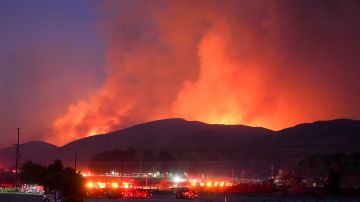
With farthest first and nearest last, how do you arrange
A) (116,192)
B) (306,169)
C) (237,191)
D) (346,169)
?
(306,169) → (346,169) → (237,191) → (116,192)

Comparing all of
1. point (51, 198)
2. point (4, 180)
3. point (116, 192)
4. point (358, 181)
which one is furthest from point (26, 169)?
point (51, 198)

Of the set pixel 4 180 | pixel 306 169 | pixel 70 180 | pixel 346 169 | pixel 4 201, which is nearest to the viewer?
pixel 4 201

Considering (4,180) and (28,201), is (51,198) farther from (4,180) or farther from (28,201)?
(4,180)

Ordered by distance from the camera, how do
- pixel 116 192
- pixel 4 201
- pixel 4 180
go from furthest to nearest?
pixel 4 180, pixel 116 192, pixel 4 201

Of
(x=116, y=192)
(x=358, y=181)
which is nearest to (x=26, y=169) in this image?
(x=116, y=192)

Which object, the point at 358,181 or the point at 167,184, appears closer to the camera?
the point at 358,181

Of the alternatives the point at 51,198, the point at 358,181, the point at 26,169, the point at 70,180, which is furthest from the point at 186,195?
the point at 26,169

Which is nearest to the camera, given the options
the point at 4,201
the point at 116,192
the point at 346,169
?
the point at 4,201

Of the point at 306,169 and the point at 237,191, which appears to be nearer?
the point at 237,191

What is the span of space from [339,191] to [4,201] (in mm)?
52395

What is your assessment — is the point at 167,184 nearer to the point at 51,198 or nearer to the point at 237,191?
the point at 237,191

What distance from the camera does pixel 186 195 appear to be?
4001 inches

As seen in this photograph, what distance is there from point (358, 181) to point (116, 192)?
56703mm

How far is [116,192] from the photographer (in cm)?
10406
